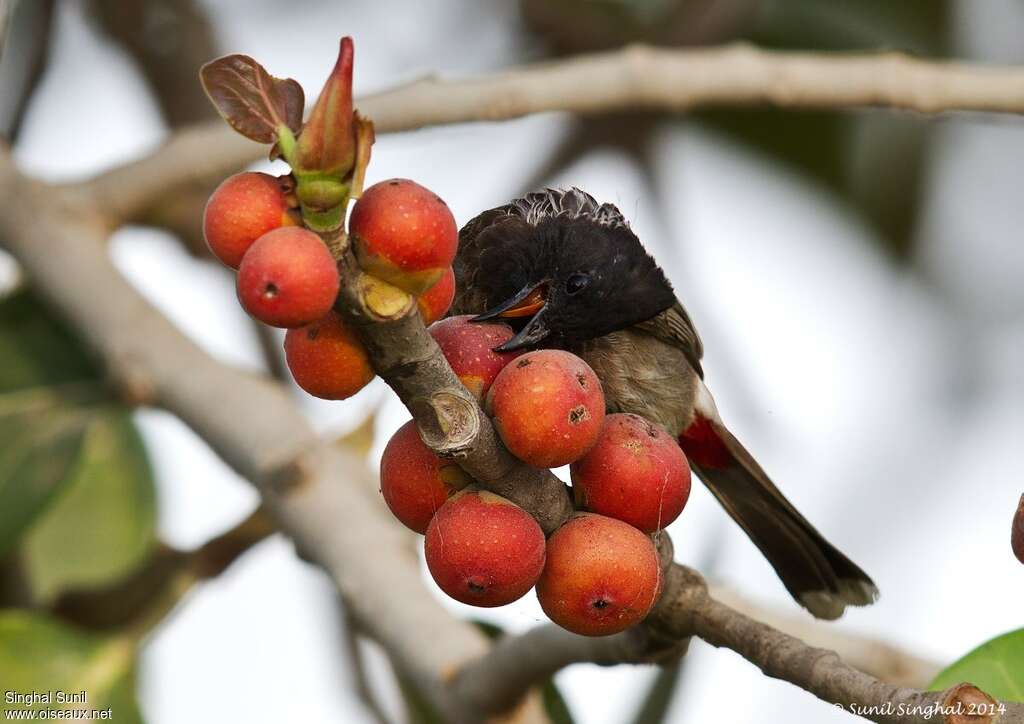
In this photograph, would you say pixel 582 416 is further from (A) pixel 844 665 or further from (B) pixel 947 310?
(B) pixel 947 310

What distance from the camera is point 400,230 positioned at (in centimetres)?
124

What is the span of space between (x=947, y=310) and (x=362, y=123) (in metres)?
5.22

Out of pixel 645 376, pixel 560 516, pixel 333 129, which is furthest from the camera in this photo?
pixel 645 376

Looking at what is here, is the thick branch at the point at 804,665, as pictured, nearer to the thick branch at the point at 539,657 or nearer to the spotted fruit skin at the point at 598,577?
the thick branch at the point at 539,657

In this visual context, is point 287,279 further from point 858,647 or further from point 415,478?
point 858,647

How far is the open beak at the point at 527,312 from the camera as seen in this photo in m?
2.00

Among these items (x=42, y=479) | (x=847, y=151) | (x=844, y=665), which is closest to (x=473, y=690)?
(x=844, y=665)

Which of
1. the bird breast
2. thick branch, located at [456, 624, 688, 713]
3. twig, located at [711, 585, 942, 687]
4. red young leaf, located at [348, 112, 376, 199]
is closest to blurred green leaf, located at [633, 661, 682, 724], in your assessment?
twig, located at [711, 585, 942, 687]

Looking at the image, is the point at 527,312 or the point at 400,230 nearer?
the point at 400,230

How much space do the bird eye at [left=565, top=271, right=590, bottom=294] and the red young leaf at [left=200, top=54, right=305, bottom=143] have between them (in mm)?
1397

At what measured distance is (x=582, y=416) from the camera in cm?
147

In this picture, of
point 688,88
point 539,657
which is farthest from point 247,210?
point 688,88

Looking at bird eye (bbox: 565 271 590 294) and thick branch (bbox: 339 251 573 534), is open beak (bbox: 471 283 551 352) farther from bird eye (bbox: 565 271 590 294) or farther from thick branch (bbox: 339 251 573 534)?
thick branch (bbox: 339 251 573 534)

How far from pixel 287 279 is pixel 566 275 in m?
1.44
